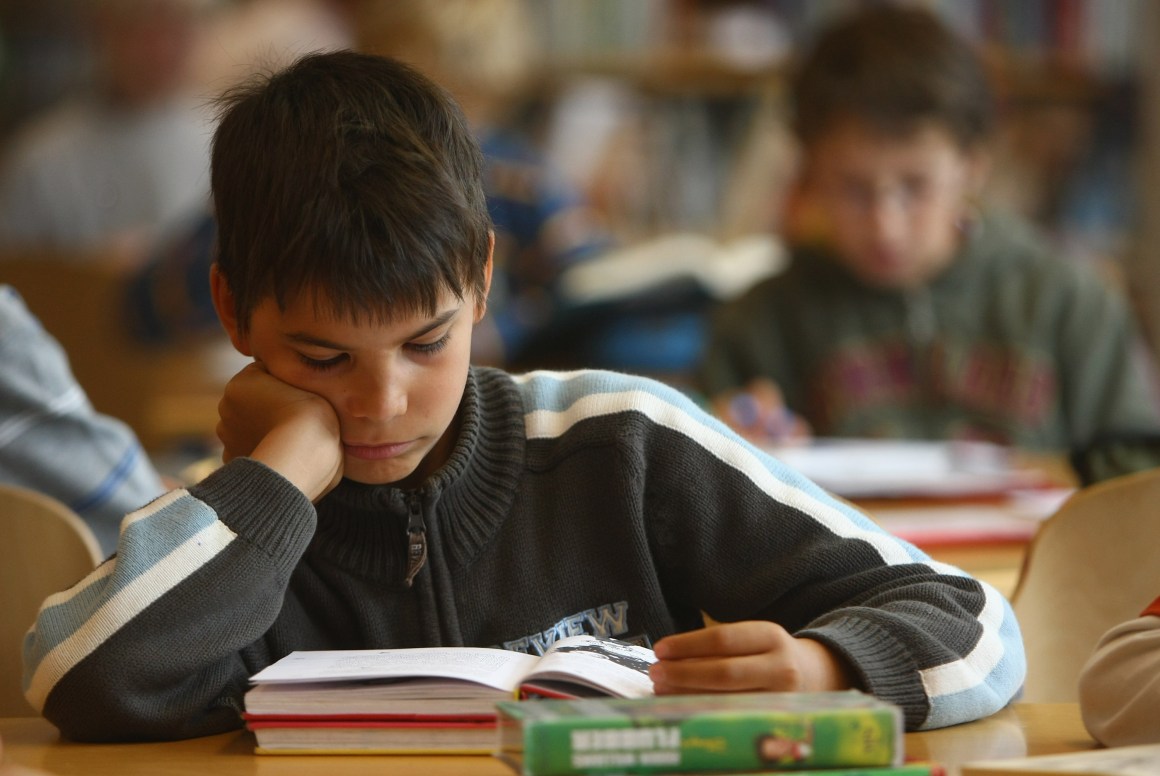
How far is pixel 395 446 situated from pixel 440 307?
0.39 ft

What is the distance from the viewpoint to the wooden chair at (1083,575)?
1.13 metres

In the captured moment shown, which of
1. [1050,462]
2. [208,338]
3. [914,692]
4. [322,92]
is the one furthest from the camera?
[208,338]

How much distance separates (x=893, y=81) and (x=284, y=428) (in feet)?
5.04

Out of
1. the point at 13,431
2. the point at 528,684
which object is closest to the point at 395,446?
the point at 528,684

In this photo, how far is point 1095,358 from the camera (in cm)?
232

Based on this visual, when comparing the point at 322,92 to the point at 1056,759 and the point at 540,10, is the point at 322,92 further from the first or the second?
the point at 540,10

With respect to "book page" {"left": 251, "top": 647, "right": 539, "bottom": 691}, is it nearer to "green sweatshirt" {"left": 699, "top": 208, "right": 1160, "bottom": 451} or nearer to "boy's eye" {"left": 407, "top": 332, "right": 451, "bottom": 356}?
"boy's eye" {"left": 407, "top": 332, "right": 451, "bottom": 356}

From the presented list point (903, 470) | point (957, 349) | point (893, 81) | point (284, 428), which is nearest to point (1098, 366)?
point (957, 349)

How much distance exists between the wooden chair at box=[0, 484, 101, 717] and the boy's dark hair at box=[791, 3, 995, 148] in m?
1.47

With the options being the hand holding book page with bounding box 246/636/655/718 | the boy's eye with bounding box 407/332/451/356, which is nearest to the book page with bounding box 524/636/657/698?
the hand holding book page with bounding box 246/636/655/718

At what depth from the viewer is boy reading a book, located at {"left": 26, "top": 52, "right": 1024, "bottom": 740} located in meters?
0.90

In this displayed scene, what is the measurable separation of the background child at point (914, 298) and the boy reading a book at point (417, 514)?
3.61 ft

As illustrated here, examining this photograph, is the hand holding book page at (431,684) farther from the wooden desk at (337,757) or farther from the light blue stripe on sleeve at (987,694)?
the light blue stripe on sleeve at (987,694)

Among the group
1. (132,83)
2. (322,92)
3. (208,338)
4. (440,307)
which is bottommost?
(208,338)
